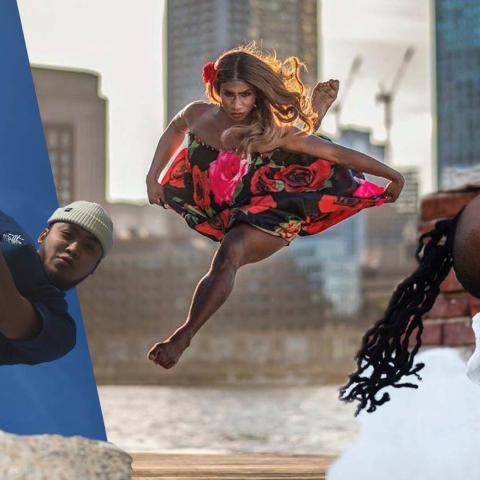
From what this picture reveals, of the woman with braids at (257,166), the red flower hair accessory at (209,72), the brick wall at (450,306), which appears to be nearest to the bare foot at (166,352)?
the woman with braids at (257,166)

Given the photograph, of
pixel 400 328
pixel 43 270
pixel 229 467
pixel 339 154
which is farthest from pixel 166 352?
pixel 229 467

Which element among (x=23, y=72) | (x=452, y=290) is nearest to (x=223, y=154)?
(x=23, y=72)

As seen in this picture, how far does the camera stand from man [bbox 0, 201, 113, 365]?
5914 mm

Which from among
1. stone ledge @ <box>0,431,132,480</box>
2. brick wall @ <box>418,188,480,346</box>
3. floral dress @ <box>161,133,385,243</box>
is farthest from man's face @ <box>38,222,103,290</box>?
brick wall @ <box>418,188,480,346</box>

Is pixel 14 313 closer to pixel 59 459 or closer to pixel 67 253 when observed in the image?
pixel 67 253

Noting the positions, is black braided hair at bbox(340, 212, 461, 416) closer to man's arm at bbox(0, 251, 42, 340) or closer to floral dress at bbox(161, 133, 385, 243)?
floral dress at bbox(161, 133, 385, 243)

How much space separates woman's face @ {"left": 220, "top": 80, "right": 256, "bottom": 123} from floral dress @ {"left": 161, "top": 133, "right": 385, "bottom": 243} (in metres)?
0.20

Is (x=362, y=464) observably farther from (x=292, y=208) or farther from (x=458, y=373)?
(x=292, y=208)

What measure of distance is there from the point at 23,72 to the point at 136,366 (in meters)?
120

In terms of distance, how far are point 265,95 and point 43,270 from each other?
4.78ft

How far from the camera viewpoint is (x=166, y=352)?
4.75 metres

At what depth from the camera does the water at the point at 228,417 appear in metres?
87.2

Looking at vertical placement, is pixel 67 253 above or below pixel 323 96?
below

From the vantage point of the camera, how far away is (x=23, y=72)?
628cm
